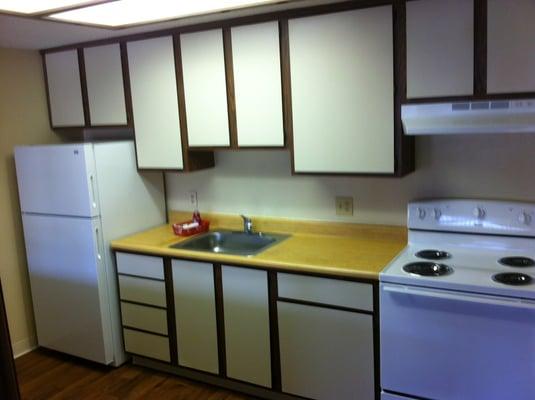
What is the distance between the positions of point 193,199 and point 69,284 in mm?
992

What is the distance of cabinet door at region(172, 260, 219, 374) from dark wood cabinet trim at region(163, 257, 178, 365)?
0.02 meters

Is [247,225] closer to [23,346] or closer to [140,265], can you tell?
[140,265]

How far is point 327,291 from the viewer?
2.47 m

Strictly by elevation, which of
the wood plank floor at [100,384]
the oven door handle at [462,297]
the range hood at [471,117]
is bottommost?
the wood plank floor at [100,384]

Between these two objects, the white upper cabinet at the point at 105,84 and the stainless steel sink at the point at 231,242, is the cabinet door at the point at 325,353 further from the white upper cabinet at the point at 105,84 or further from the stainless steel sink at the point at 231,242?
the white upper cabinet at the point at 105,84

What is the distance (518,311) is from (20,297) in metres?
3.21

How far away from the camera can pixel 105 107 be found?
3352 mm

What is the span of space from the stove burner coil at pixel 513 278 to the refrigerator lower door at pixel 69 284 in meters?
2.27

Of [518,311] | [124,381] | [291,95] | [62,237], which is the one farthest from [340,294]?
[62,237]

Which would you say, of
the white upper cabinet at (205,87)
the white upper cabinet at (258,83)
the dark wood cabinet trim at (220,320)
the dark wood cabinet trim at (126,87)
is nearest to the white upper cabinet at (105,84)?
the dark wood cabinet trim at (126,87)

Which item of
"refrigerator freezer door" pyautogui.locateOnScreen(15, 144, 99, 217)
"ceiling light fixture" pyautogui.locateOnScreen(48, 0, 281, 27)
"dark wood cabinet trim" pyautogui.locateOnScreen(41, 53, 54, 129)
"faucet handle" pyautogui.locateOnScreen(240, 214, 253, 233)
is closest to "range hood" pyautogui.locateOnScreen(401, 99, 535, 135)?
"ceiling light fixture" pyautogui.locateOnScreen(48, 0, 281, 27)

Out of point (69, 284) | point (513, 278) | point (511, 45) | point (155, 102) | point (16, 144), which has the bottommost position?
point (69, 284)

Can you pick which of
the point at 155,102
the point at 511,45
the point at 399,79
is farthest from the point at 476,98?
the point at 155,102

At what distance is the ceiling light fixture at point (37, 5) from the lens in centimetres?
200
